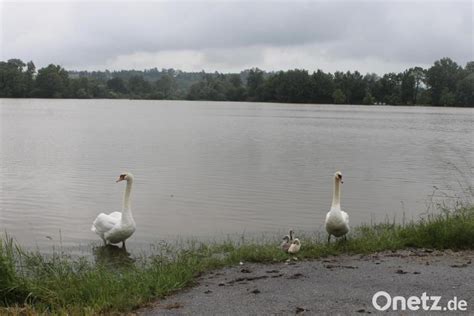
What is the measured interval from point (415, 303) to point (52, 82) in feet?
504

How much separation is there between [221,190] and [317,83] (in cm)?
13760

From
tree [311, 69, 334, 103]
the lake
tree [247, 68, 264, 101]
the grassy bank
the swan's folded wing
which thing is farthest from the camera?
tree [247, 68, 264, 101]

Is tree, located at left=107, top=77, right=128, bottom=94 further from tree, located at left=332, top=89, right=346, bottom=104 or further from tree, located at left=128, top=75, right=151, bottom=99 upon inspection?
tree, located at left=332, top=89, right=346, bottom=104

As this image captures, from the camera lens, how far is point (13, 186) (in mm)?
21812

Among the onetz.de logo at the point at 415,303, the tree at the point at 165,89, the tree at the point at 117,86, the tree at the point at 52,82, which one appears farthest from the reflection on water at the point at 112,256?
the tree at the point at 165,89

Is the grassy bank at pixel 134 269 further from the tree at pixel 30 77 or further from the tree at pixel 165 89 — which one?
the tree at pixel 165 89

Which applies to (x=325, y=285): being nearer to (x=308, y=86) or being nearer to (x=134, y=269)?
(x=134, y=269)

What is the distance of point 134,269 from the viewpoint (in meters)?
9.79

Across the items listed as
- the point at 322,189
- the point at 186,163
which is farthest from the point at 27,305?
the point at 186,163

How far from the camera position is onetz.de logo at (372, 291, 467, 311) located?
6.94 meters

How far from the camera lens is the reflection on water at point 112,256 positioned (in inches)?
456

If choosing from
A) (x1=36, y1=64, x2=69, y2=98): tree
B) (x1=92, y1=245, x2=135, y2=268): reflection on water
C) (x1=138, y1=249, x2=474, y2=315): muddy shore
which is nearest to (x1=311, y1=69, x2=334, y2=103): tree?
(x1=36, y1=64, x2=69, y2=98): tree

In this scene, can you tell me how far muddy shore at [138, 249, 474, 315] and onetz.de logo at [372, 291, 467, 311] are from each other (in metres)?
0.06

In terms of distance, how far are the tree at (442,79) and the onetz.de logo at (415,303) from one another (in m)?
141
